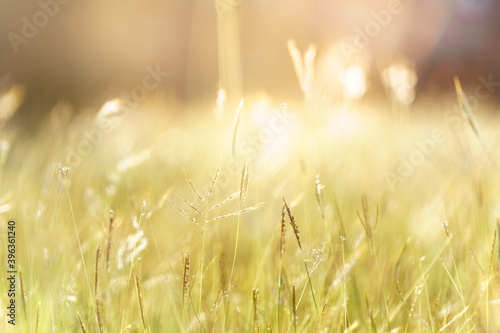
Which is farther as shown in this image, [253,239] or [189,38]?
[189,38]

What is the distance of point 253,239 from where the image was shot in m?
1.27

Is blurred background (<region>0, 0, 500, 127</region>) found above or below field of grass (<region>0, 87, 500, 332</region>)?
above

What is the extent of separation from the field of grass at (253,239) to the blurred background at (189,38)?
468 cm

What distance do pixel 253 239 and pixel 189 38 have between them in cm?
736

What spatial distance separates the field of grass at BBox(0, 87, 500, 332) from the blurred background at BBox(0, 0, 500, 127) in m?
4.68

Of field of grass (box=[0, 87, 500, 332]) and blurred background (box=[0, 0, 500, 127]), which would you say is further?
blurred background (box=[0, 0, 500, 127])

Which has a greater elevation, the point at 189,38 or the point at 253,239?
the point at 189,38

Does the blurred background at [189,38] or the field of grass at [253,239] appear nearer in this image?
the field of grass at [253,239]

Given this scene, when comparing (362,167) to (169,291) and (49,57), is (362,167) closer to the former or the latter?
(169,291)

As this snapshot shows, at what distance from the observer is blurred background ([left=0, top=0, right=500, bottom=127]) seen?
23.0 ft

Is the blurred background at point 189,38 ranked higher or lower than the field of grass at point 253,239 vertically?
higher

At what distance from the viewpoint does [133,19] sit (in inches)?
301

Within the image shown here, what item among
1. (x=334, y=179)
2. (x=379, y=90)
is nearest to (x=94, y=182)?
(x=334, y=179)

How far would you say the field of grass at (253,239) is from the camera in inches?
30.1
